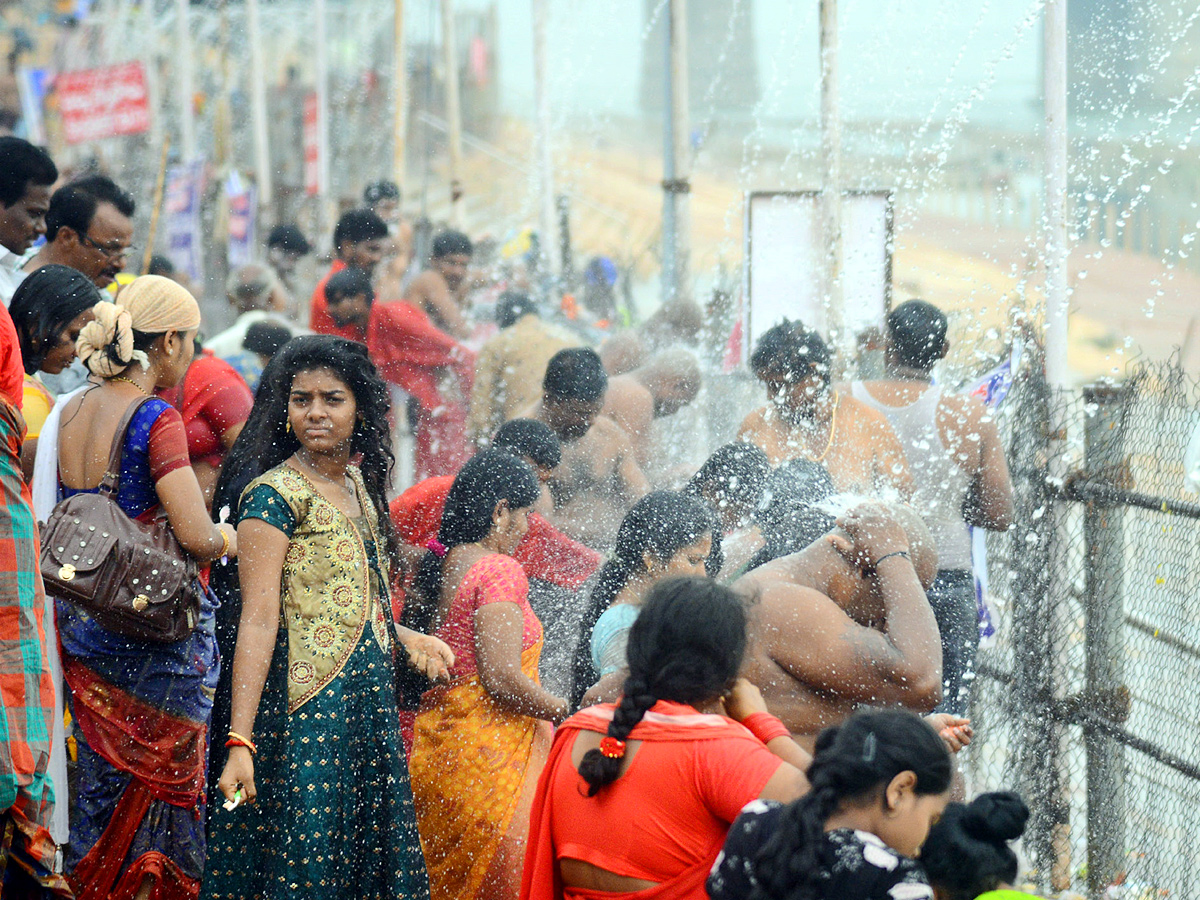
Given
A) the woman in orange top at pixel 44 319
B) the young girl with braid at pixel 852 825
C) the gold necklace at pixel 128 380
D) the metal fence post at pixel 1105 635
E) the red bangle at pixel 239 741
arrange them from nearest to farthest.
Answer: the young girl with braid at pixel 852 825, the red bangle at pixel 239 741, the gold necklace at pixel 128 380, the woman in orange top at pixel 44 319, the metal fence post at pixel 1105 635

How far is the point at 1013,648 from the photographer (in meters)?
4.97

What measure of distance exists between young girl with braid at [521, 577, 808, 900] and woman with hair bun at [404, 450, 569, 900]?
1.01 metres

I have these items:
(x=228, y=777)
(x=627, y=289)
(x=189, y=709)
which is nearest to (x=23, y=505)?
(x=228, y=777)

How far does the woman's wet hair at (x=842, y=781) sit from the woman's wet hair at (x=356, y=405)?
1.66 m

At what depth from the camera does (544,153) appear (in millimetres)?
15852

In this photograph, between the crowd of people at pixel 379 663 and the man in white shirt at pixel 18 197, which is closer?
the crowd of people at pixel 379 663

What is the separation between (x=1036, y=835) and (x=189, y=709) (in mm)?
2980

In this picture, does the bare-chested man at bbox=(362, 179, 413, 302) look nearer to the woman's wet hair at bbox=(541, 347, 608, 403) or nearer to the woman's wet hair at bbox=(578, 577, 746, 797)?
the woman's wet hair at bbox=(541, 347, 608, 403)

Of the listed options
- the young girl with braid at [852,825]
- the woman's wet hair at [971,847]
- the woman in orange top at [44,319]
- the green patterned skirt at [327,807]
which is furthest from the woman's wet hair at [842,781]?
the woman in orange top at [44,319]

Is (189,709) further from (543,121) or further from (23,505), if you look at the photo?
(543,121)

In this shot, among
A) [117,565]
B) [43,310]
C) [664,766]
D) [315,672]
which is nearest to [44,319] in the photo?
[43,310]

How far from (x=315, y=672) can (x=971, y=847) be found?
1693mm

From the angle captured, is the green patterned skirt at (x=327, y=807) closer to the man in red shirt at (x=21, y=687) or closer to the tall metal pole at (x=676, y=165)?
the man in red shirt at (x=21, y=687)

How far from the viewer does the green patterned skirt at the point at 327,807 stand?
3297mm
